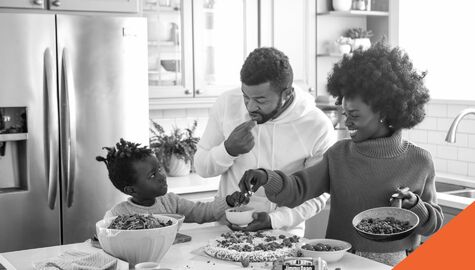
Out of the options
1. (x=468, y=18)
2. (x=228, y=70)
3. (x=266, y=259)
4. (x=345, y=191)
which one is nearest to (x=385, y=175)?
(x=345, y=191)

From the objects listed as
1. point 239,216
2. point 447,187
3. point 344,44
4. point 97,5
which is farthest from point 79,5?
point 447,187

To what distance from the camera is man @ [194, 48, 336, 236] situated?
2453 mm

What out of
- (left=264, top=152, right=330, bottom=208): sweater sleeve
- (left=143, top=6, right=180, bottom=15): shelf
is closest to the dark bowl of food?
(left=264, top=152, right=330, bottom=208): sweater sleeve

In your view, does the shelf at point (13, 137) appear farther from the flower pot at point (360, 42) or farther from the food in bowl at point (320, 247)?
the flower pot at point (360, 42)

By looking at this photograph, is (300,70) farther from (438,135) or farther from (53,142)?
(53,142)

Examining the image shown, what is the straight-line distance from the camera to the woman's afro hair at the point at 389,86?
87.4 inches

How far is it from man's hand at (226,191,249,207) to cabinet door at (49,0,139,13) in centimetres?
175

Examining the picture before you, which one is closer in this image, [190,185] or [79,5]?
[79,5]

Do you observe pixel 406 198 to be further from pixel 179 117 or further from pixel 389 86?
pixel 179 117

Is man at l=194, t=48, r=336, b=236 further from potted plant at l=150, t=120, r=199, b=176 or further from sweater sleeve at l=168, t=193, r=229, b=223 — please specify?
potted plant at l=150, t=120, r=199, b=176

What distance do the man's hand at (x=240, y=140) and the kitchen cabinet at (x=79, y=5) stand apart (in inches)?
60.7

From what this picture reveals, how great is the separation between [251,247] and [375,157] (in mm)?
Answer: 572

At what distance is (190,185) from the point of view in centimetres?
393

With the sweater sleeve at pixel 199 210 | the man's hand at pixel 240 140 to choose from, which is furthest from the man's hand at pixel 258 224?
the man's hand at pixel 240 140
